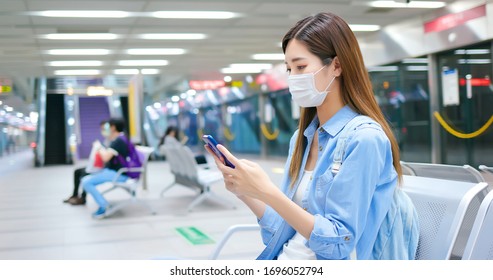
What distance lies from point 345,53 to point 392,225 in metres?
0.44

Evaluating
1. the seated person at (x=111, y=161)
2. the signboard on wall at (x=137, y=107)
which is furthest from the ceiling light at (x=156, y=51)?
the seated person at (x=111, y=161)

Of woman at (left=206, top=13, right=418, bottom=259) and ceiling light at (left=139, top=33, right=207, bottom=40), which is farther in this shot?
ceiling light at (left=139, top=33, right=207, bottom=40)

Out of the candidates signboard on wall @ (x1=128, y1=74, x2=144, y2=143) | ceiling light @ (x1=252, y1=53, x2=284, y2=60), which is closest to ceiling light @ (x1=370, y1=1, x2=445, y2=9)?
ceiling light @ (x1=252, y1=53, x2=284, y2=60)

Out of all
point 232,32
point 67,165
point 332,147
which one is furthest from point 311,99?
point 67,165

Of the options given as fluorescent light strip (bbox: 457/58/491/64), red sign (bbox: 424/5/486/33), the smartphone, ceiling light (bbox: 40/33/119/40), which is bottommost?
the smartphone

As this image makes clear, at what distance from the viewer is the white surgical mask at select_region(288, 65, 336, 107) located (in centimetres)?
129

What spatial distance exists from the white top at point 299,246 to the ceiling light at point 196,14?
20.6 ft

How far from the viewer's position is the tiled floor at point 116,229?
4129 mm

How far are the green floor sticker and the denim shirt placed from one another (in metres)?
3.32

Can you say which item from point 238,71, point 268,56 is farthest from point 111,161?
point 238,71

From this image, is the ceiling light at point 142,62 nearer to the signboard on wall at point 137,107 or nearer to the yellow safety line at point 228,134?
the signboard on wall at point 137,107

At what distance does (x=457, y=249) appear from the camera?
1312 mm

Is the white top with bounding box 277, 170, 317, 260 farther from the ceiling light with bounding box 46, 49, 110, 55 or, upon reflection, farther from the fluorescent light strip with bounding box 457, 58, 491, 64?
the ceiling light with bounding box 46, 49, 110, 55
